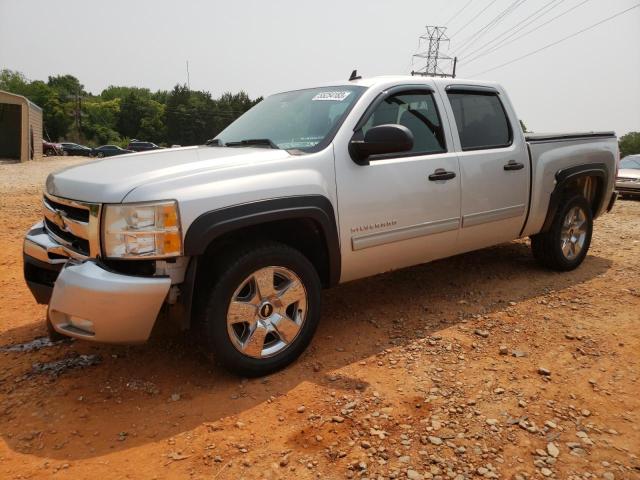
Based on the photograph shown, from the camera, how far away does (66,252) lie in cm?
287

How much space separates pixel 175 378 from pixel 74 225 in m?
1.09

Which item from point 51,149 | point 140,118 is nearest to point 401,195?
point 51,149

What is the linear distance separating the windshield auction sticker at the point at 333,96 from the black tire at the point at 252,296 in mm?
1290

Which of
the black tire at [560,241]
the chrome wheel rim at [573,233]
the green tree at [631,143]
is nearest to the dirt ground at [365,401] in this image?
the black tire at [560,241]

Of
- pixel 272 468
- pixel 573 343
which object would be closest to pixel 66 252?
pixel 272 468

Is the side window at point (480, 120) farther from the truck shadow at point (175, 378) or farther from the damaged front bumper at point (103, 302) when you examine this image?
the damaged front bumper at point (103, 302)

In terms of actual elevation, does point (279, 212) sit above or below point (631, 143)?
below

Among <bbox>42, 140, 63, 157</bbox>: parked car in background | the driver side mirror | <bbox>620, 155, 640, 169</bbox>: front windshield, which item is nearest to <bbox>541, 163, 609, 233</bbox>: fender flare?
the driver side mirror

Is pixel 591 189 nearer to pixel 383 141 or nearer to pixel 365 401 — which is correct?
pixel 383 141

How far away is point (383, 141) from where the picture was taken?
10.2 feet

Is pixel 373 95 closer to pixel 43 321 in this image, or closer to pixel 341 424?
pixel 341 424

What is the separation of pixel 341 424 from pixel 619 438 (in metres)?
1.38

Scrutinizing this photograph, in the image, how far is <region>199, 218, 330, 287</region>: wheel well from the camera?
9.55ft

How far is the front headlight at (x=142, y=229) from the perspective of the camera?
8.29 feet
